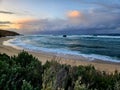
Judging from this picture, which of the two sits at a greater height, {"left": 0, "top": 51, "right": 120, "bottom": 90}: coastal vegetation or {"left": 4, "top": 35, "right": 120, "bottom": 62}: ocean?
{"left": 0, "top": 51, "right": 120, "bottom": 90}: coastal vegetation

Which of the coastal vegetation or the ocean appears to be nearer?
the coastal vegetation

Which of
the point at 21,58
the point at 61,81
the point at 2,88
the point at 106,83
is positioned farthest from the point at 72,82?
the point at 21,58

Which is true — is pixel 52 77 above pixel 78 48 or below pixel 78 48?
above

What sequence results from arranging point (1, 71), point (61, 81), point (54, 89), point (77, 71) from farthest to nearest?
point (77, 71) → point (1, 71) → point (61, 81) → point (54, 89)

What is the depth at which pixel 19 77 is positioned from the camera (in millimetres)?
6137

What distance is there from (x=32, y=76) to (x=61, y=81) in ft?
3.39

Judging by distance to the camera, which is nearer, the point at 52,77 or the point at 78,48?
the point at 52,77

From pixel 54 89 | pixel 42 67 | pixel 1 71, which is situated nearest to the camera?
pixel 54 89

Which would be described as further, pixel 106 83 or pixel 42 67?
pixel 42 67

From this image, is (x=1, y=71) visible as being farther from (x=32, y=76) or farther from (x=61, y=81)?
(x=61, y=81)

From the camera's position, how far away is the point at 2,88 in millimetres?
5434

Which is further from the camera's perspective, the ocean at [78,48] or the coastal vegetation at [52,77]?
the ocean at [78,48]

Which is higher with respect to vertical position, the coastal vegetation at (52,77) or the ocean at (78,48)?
the coastal vegetation at (52,77)

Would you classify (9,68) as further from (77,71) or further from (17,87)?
(77,71)
